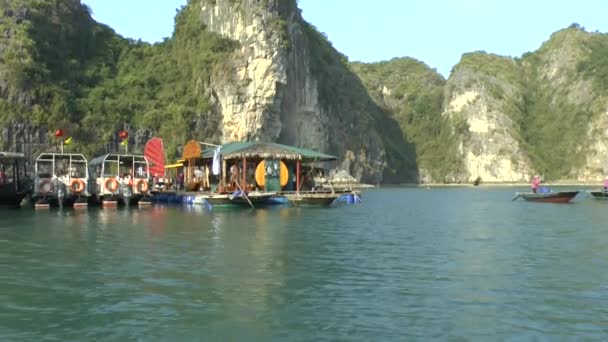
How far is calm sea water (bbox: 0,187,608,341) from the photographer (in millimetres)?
10453

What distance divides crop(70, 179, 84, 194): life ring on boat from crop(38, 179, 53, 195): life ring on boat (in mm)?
1378

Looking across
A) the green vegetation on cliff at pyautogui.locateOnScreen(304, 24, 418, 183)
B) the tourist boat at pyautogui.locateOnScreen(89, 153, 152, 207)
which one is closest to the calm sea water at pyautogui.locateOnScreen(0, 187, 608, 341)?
the tourist boat at pyautogui.locateOnScreen(89, 153, 152, 207)

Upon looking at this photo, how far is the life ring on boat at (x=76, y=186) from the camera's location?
42594mm

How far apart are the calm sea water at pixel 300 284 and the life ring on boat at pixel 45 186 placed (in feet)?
57.7

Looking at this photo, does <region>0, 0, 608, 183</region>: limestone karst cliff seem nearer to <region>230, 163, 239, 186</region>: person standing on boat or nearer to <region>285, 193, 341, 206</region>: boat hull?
<region>230, 163, 239, 186</region>: person standing on boat

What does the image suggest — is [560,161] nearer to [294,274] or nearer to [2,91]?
[2,91]

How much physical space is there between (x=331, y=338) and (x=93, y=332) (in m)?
4.01

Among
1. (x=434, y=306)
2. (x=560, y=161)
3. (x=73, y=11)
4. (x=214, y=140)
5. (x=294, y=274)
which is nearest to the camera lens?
(x=434, y=306)

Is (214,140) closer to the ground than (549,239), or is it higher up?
higher up

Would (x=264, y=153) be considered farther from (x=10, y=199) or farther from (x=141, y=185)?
(x=10, y=199)

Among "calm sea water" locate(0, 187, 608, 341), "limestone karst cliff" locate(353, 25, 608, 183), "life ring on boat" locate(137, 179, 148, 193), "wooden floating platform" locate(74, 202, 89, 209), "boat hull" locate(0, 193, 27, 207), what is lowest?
"calm sea water" locate(0, 187, 608, 341)

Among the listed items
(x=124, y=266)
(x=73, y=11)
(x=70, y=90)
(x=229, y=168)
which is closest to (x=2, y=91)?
(x=70, y=90)

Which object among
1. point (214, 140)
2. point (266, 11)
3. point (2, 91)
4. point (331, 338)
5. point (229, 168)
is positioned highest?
point (266, 11)

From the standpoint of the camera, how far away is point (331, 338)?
988cm
